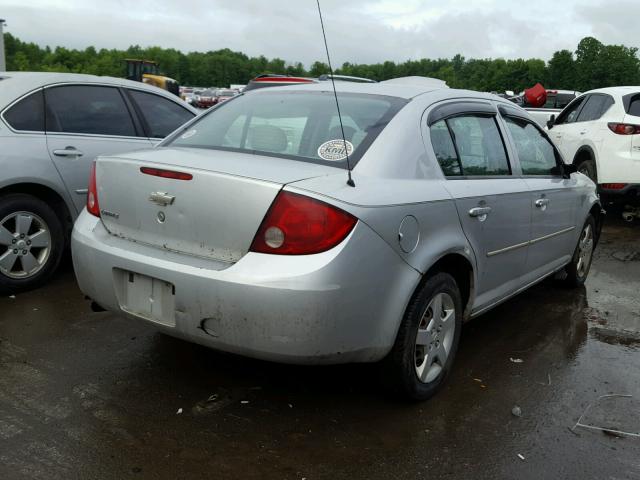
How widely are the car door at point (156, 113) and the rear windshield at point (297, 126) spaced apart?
2.00 meters

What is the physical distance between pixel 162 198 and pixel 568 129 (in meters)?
8.05

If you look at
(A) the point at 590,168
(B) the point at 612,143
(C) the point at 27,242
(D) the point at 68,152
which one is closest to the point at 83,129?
(D) the point at 68,152

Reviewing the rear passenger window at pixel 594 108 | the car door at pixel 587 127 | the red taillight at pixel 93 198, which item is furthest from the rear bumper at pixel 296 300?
the rear passenger window at pixel 594 108

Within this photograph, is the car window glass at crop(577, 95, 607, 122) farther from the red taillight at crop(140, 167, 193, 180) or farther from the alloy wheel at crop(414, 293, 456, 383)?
the red taillight at crop(140, 167, 193, 180)

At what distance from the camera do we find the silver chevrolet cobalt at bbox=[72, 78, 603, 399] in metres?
2.60

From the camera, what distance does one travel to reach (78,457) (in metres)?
2.61

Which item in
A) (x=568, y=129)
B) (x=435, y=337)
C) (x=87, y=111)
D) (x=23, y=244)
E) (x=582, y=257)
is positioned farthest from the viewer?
(x=568, y=129)

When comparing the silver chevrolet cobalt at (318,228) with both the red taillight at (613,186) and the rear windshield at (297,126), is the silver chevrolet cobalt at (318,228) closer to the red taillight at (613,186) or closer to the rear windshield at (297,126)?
the rear windshield at (297,126)

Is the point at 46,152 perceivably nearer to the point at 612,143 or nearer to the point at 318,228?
the point at 318,228

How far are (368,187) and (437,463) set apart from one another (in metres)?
1.25

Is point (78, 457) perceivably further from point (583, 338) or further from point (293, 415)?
point (583, 338)

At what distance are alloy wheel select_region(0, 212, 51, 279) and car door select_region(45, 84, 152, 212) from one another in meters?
0.35

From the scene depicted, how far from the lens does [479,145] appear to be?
12.3ft

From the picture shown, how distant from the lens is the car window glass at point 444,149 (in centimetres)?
332
